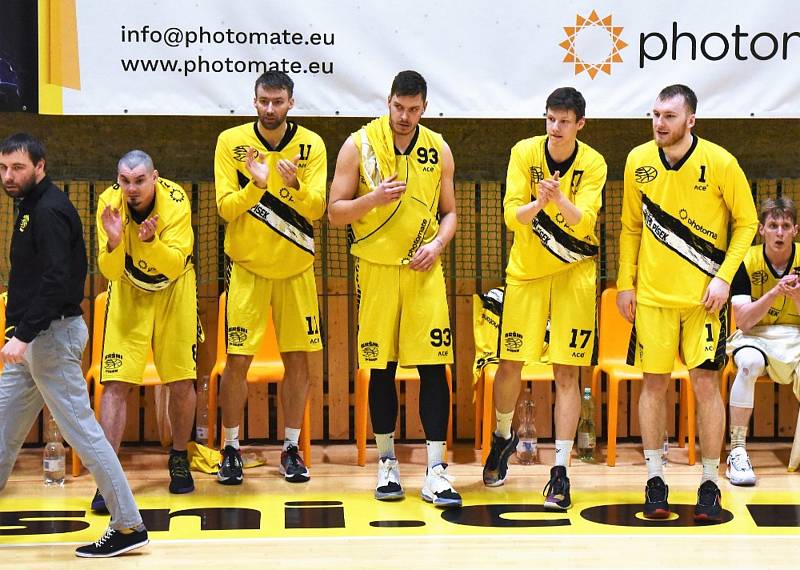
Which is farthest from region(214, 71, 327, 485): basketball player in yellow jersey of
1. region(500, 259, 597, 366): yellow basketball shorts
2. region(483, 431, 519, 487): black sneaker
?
region(500, 259, 597, 366): yellow basketball shorts

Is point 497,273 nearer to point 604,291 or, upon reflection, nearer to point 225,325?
point 604,291

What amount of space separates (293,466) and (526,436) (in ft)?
5.03

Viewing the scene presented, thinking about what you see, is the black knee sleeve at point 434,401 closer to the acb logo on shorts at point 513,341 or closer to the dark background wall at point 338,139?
the acb logo on shorts at point 513,341

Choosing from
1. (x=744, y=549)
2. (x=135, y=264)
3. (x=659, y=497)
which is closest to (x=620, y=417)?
(x=659, y=497)

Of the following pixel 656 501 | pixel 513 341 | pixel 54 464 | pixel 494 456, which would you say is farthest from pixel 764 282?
pixel 54 464

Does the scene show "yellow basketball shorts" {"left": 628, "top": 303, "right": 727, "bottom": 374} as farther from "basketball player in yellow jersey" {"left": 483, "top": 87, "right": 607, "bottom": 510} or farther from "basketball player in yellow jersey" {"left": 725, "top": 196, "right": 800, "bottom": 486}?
"basketball player in yellow jersey" {"left": 725, "top": 196, "right": 800, "bottom": 486}

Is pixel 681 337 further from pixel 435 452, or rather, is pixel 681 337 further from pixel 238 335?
pixel 238 335

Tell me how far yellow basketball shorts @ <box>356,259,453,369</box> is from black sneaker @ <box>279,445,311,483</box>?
0.93 metres

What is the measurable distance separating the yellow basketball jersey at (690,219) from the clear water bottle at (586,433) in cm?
171

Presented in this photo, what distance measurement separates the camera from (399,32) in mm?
7590

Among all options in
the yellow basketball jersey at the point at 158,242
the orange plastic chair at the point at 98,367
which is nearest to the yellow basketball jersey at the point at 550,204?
the yellow basketball jersey at the point at 158,242

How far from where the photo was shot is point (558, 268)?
6605 millimetres

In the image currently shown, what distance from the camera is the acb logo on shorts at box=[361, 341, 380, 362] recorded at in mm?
6527

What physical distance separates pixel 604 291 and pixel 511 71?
5.14ft
